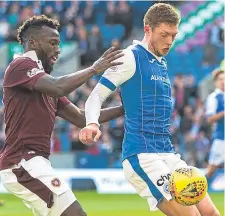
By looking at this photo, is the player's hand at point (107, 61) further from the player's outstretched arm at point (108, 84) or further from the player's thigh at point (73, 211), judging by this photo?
the player's thigh at point (73, 211)

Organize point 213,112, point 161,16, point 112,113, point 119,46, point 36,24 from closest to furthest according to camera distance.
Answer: point 36,24 → point 161,16 → point 112,113 → point 213,112 → point 119,46

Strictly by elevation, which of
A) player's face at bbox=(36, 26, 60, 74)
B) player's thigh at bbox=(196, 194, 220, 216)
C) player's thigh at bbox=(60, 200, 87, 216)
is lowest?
player's thigh at bbox=(196, 194, 220, 216)

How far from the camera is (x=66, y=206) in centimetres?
625

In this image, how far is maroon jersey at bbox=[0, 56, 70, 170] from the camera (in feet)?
21.1

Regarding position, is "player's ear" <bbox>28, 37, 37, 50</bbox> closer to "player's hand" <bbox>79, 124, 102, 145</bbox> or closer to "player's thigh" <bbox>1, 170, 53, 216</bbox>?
"player's hand" <bbox>79, 124, 102, 145</bbox>

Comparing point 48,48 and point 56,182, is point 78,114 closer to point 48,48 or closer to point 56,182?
point 48,48

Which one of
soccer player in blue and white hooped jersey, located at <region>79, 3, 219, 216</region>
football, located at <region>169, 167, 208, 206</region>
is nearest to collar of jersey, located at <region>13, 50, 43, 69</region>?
soccer player in blue and white hooped jersey, located at <region>79, 3, 219, 216</region>

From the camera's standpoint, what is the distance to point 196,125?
1969cm

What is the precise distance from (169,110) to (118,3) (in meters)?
17.8

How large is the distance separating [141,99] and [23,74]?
108 cm

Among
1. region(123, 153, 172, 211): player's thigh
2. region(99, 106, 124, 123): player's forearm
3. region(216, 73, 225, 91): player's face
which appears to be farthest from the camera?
region(216, 73, 225, 91): player's face

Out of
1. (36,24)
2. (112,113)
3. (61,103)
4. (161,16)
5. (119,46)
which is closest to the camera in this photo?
(36,24)

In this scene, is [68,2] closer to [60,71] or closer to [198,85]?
[60,71]

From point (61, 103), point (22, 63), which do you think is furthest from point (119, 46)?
point (22, 63)
